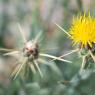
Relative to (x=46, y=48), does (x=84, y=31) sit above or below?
above

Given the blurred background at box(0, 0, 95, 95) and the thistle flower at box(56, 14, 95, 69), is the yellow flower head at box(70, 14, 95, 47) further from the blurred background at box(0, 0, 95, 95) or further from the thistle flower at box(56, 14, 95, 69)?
the blurred background at box(0, 0, 95, 95)

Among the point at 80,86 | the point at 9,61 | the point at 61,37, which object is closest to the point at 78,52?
the point at 80,86

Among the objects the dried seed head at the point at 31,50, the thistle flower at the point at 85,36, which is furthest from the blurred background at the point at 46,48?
the thistle flower at the point at 85,36

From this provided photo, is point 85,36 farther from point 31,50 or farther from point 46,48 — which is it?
point 46,48

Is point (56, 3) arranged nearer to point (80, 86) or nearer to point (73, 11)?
point (73, 11)

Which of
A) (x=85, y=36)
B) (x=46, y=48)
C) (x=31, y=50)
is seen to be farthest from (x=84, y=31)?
(x=46, y=48)

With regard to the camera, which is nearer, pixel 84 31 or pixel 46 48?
pixel 84 31
